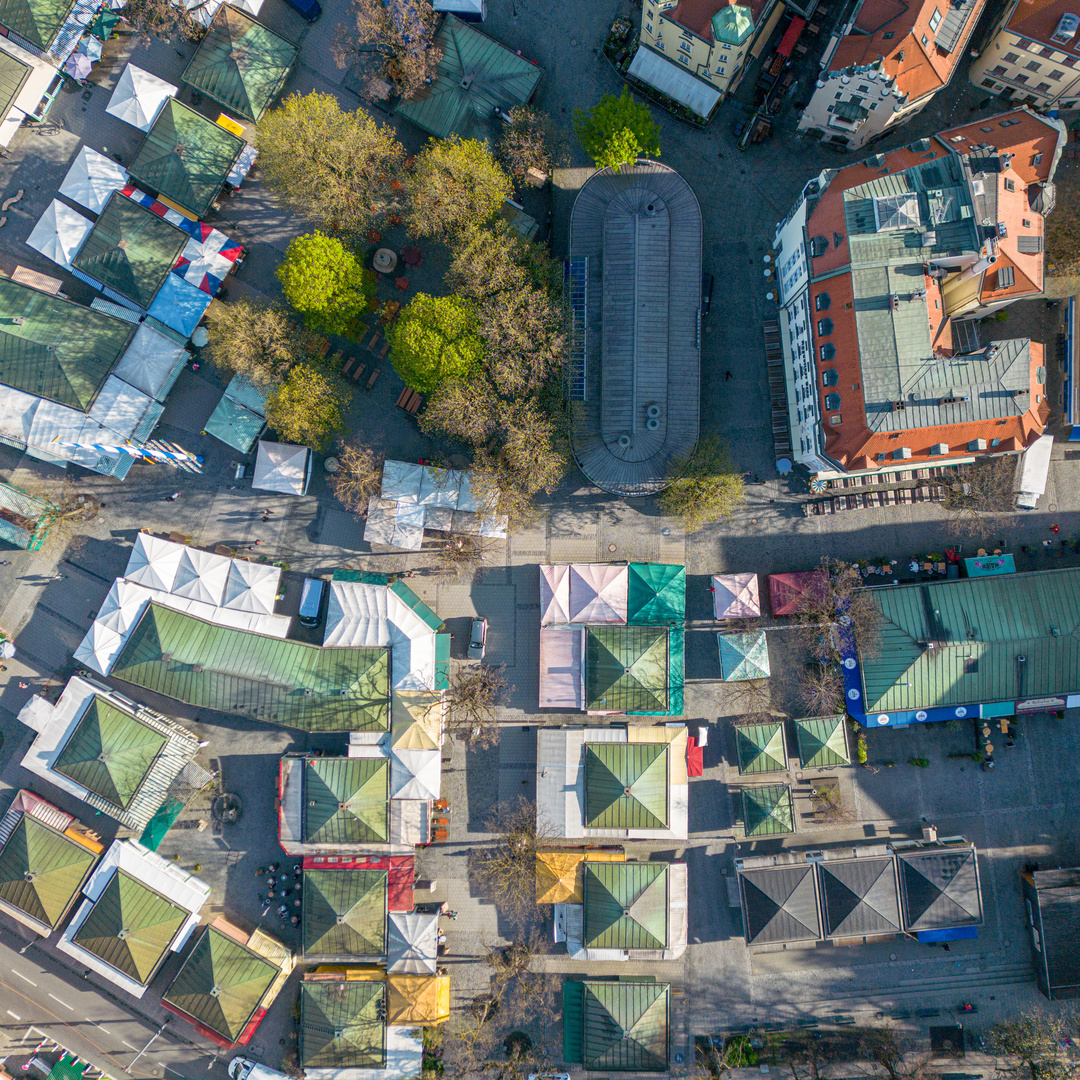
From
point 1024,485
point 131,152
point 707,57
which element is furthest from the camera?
point 131,152

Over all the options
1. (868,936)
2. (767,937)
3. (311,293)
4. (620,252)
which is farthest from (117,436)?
(868,936)

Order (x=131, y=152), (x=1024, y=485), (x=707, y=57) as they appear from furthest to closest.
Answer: (x=131, y=152) → (x=1024, y=485) → (x=707, y=57)

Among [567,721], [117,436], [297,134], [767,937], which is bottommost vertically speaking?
[767,937]

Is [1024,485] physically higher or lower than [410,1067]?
higher

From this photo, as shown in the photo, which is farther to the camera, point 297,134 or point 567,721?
point 567,721

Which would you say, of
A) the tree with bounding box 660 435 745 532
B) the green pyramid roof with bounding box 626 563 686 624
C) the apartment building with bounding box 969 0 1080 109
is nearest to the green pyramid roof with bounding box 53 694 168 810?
the green pyramid roof with bounding box 626 563 686 624

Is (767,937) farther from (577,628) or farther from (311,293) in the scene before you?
(311,293)

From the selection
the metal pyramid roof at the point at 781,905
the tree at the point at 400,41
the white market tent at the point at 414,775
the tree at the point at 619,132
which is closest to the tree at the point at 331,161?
the tree at the point at 400,41

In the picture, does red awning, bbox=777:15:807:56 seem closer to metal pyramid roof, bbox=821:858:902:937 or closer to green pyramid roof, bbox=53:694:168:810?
metal pyramid roof, bbox=821:858:902:937
